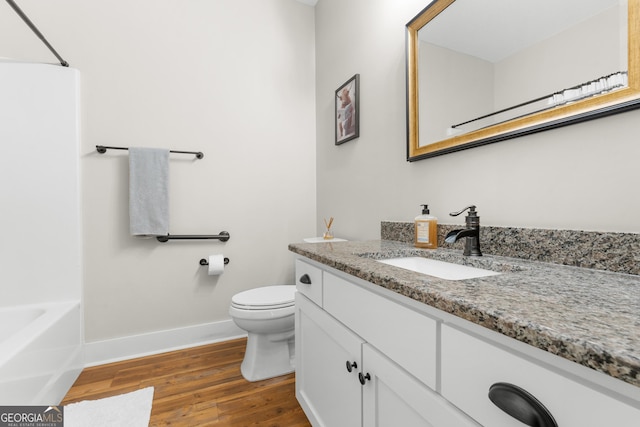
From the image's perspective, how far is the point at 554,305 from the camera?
453mm

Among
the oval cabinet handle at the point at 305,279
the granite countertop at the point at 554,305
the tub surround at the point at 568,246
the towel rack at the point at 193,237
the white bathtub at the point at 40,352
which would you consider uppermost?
the tub surround at the point at 568,246

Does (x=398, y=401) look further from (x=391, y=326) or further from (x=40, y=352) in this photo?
(x=40, y=352)

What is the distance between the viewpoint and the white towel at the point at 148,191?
71.0 inches

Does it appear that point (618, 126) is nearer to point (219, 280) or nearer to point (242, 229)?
point (242, 229)

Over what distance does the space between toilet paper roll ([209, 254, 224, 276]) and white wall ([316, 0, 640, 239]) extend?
85cm

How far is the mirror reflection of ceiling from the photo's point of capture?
2.68 feet

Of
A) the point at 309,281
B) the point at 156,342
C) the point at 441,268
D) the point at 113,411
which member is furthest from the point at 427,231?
the point at 156,342

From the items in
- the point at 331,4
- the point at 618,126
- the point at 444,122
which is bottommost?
the point at 618,126

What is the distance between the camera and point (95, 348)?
1793 millimetres

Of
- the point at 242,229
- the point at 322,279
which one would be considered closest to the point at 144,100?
the point at 242,229

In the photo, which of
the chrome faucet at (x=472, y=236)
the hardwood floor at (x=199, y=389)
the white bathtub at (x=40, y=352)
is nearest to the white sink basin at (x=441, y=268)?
the chrome faucet at (x=472, y=236)

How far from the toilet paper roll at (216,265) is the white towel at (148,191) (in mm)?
→ 344

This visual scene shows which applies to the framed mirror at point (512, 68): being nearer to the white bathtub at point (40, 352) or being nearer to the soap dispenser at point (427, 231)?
the soap dispenser at point (427, 231)

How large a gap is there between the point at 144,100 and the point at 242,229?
108 cm
